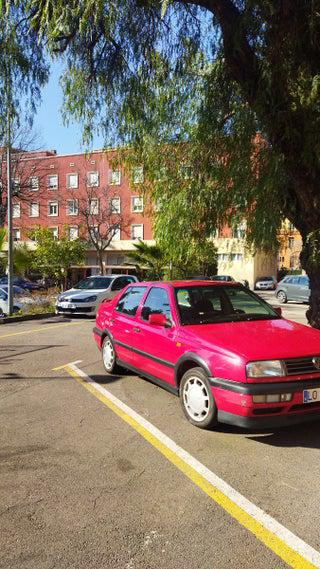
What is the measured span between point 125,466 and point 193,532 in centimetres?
116

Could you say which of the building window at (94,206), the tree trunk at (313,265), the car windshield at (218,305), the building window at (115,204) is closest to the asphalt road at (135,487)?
the car windshield at (218,305)

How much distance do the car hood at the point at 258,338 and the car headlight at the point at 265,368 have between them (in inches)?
1.8

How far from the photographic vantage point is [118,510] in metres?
3.42

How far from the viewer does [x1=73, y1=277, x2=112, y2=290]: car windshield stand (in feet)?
61.6

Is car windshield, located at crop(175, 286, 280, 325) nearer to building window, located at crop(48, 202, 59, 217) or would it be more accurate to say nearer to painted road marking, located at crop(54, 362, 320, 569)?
painted road marking, located at crop(54, 362, 320, 569)

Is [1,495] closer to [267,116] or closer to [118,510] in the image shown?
[118,510]

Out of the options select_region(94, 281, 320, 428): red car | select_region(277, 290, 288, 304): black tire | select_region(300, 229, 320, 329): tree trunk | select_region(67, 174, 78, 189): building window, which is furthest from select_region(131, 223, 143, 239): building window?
select_region(94, 281, 320, 428): red car

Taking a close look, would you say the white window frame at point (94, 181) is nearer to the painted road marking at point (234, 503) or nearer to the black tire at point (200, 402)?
the black tire at point (200, 402)

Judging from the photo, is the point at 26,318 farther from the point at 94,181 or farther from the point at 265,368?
the point at 94,181

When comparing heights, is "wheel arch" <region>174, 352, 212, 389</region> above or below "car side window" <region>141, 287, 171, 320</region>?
below

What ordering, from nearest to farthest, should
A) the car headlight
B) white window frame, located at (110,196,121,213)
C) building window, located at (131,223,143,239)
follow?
the car headlight < white window frame, located at (110,196,121,213) < building window, located at (131,223,143,239)

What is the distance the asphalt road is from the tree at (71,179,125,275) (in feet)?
132

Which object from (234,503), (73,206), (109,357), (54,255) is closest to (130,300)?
(109,357)

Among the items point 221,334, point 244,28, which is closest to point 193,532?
point 221,334
